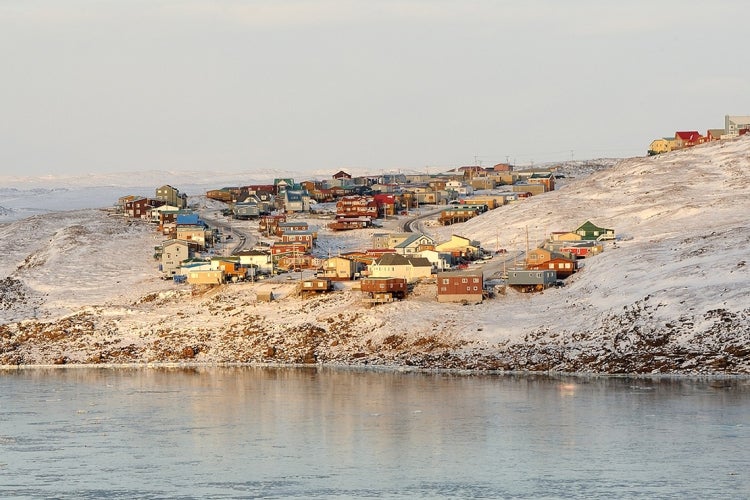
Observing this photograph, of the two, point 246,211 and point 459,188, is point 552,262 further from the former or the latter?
point 459,188

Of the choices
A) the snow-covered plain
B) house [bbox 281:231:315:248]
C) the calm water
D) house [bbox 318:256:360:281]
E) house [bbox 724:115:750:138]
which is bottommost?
the calm water

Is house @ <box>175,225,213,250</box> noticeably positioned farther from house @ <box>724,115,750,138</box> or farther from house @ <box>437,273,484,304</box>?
house @ <box>724,115,750,138</box>

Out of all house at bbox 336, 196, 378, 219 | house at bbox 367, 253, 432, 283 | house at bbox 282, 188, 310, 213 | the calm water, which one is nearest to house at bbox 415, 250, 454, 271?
house at bbox 367, 253, 432, 283

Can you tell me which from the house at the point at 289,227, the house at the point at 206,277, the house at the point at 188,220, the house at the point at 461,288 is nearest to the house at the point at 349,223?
the house at the point at 289,227

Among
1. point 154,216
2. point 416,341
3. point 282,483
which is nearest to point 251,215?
point 154,216

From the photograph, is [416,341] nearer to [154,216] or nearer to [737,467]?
[737,467]

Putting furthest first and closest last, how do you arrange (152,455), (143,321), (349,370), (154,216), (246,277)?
1. (154,216)
2. (246,277)
3. (143,321)
4. (349,370)
5. (152,455)
